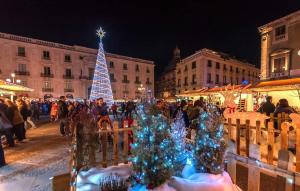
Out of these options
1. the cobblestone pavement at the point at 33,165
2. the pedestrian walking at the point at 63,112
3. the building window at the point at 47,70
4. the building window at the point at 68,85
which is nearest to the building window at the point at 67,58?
the building window at the point at 47,70

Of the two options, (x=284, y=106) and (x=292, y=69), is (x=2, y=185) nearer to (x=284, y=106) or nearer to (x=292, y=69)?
(x=284, y=106)

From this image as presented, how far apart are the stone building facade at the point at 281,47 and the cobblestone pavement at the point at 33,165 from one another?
1970 cm

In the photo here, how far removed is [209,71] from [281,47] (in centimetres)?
1948

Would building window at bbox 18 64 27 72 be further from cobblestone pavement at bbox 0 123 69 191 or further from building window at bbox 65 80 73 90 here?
cobblestone pavement at bbox 0 123 69 191

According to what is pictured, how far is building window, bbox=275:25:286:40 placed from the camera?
2015 centimetres

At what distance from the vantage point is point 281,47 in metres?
20.3

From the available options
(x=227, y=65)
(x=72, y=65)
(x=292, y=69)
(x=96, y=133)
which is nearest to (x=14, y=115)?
(x=96, y=133)

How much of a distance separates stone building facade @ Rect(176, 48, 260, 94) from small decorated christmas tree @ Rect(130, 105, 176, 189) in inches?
1441

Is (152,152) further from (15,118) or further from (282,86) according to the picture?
(282,86)

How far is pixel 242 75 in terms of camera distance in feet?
153

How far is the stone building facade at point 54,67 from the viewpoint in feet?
106

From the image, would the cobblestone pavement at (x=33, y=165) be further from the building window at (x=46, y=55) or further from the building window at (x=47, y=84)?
the building window at (x=46, y=55)

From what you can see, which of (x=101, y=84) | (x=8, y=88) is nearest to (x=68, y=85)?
(x=101, y=84)

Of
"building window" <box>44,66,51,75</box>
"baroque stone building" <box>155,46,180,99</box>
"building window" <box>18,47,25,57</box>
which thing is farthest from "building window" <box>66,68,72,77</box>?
"baroque stone building" <box>155,46,180,99</box>
